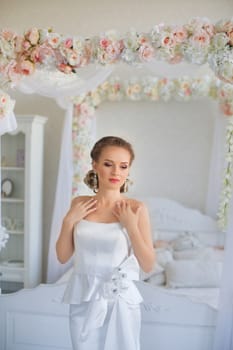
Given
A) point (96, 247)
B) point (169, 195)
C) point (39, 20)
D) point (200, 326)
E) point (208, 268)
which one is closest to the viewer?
point (96, 247)

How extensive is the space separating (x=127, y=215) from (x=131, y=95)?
2.18 meters

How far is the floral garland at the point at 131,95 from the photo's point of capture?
3578 mm

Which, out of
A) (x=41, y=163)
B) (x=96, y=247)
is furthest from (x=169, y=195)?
(x=96, y=247)

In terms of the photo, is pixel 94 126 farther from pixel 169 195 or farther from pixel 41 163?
pixel 169 195

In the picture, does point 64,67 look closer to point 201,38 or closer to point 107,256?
point 201,38

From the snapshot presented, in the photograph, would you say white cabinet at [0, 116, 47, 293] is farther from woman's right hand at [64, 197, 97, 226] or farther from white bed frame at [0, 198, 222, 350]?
woman's right hand at [64, 197, 97, 226]

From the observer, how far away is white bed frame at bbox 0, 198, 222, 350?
235 cm

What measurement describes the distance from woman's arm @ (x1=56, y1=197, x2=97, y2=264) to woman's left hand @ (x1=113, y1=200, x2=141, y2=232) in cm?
12

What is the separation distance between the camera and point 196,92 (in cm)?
359

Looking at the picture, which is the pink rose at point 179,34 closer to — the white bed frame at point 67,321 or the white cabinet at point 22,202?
the white bed frame at point 67,321

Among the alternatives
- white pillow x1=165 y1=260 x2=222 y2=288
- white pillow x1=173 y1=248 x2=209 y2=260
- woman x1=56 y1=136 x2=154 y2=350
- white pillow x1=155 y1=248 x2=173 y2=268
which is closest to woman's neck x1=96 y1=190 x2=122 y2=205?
woman x1=56 y1=136 x2=154 y2=350

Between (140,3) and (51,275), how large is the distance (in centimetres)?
268

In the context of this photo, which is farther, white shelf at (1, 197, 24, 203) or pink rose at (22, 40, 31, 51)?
white shelf at (1, 197, 24, 203)

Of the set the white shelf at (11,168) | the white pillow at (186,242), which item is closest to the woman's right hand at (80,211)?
the white pillow at (186,242)
